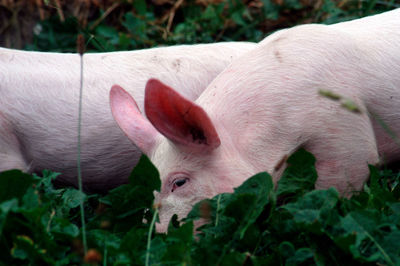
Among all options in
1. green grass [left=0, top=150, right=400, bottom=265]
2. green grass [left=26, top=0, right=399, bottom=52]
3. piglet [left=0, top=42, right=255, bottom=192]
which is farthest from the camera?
green grass [left=26, top=0, right=399, bottom=52]

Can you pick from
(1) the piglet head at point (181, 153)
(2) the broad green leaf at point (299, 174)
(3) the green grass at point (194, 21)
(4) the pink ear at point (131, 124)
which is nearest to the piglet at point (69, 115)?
(4) the pink ear at point (131, 124)

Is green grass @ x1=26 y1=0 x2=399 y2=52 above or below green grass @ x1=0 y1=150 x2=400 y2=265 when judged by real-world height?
above

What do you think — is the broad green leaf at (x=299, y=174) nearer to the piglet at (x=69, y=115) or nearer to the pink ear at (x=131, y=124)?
the pink ear at (x=131, y=124)

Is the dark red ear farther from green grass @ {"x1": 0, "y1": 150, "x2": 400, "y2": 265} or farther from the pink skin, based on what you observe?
green grass @ {"x1": 0, "y1": 150, "x2": 400, "y2": 265}

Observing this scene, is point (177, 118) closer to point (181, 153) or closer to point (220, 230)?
point (181, 153)

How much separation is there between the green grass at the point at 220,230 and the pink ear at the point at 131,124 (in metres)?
0.31

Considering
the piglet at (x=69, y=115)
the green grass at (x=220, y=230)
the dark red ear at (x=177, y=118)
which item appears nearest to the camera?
the green grass at (x=220, y=230)

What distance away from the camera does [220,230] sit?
6.89ft

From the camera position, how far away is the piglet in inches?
120

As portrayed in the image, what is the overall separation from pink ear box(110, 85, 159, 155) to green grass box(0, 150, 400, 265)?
31cm

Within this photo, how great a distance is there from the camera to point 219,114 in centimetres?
254

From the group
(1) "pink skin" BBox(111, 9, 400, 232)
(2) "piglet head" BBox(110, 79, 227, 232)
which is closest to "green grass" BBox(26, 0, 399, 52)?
(1) "pink skin" BBox(111, 9, 400, 232)

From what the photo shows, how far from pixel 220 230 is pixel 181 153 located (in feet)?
1.43

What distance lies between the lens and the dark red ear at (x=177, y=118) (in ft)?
7.25
